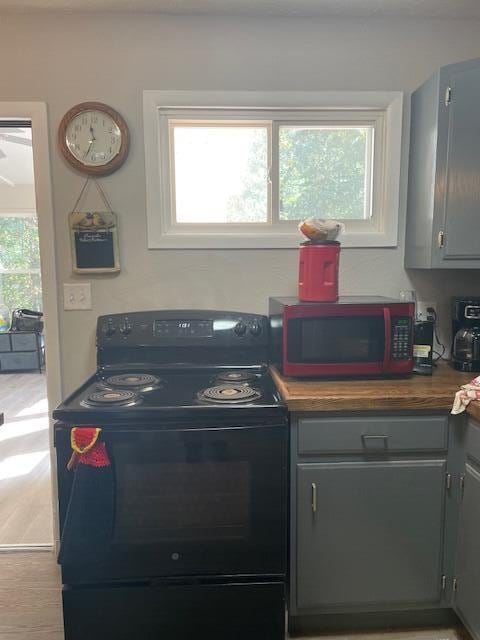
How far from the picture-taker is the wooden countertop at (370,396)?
1.41 meters

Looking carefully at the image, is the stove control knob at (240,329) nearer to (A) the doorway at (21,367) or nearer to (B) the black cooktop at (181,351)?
(B) the black cooktop at (181,351)

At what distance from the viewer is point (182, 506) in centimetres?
137

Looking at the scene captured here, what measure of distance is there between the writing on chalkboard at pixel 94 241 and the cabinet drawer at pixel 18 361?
12.9ft

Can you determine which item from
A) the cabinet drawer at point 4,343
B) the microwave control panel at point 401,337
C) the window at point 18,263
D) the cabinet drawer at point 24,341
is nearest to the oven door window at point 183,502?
the microwave control panel at point 401,337

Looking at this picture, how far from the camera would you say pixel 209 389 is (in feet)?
5.04

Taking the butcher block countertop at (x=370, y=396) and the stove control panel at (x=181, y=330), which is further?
the stove control panel at (x=181, y=330)

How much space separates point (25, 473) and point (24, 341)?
9.83ft

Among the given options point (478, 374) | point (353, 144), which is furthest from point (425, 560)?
point (353, 144)

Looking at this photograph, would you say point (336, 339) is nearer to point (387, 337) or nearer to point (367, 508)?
point (387, 337)

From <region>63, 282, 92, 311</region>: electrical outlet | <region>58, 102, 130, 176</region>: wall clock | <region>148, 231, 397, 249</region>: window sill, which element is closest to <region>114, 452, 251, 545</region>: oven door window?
<region>63, 282, 92, 311</region>: electrical outlet

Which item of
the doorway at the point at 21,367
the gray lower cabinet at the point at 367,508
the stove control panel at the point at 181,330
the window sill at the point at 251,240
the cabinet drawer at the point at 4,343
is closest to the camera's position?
the gray lower cabinet at the point at 367,508

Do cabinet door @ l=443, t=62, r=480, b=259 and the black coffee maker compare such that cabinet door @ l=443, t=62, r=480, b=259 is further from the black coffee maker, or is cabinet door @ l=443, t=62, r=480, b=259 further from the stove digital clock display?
the stove digital clock display

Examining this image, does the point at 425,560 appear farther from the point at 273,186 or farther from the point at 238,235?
the point at 273,186

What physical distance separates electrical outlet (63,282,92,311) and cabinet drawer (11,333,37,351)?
3.75 meters
